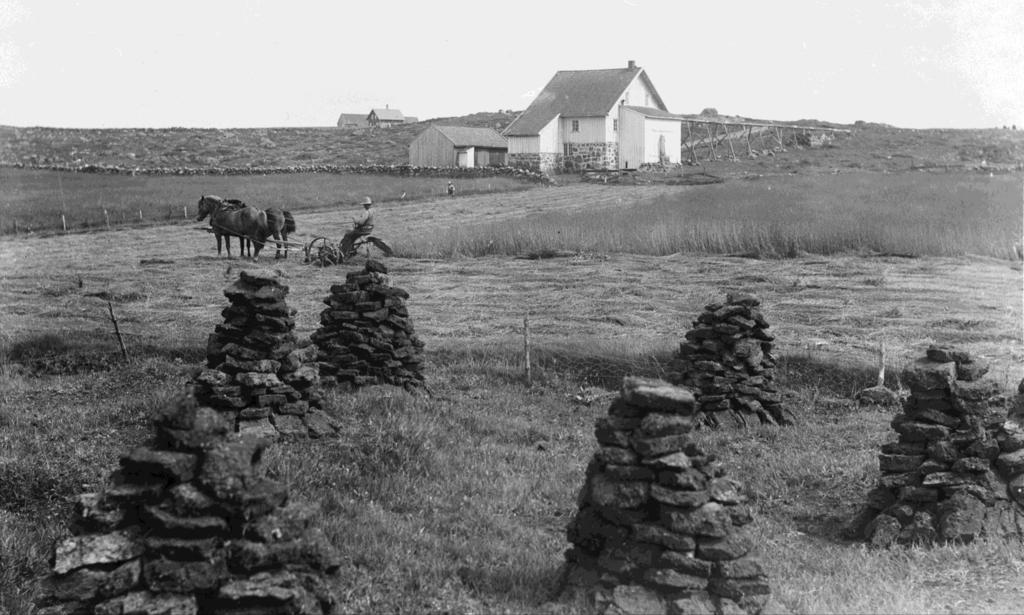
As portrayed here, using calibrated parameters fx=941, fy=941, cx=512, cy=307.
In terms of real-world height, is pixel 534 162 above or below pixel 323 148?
below

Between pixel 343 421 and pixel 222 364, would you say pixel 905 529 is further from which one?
pixel 222 364

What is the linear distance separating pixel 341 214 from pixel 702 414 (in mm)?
20873

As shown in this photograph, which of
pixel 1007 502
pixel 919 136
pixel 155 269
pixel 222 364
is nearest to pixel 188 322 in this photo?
pixel 155 269

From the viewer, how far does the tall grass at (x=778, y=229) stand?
29.0 m

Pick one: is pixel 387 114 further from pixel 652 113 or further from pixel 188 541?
pixel 188 541

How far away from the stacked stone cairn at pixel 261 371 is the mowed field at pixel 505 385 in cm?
78

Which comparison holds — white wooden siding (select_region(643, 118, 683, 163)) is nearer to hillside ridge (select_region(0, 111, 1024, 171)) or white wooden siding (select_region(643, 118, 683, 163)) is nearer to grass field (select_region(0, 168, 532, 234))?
hillside ridge (select_region(0, 111, 1024, 171))

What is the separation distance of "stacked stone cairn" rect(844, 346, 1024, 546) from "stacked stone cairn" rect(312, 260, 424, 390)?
352 inches

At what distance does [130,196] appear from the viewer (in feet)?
96.5

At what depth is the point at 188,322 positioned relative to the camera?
21.5m

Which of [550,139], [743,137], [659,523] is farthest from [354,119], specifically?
[659,523]

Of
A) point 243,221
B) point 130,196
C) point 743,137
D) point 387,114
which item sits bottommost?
point 243,221

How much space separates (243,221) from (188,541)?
2199 cm

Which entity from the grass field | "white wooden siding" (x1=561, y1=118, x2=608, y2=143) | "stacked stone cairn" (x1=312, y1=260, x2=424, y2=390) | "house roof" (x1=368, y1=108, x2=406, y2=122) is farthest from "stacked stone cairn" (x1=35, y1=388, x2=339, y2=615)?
"house roof" (x1=368, y1=108, x2=406, y2=122)
